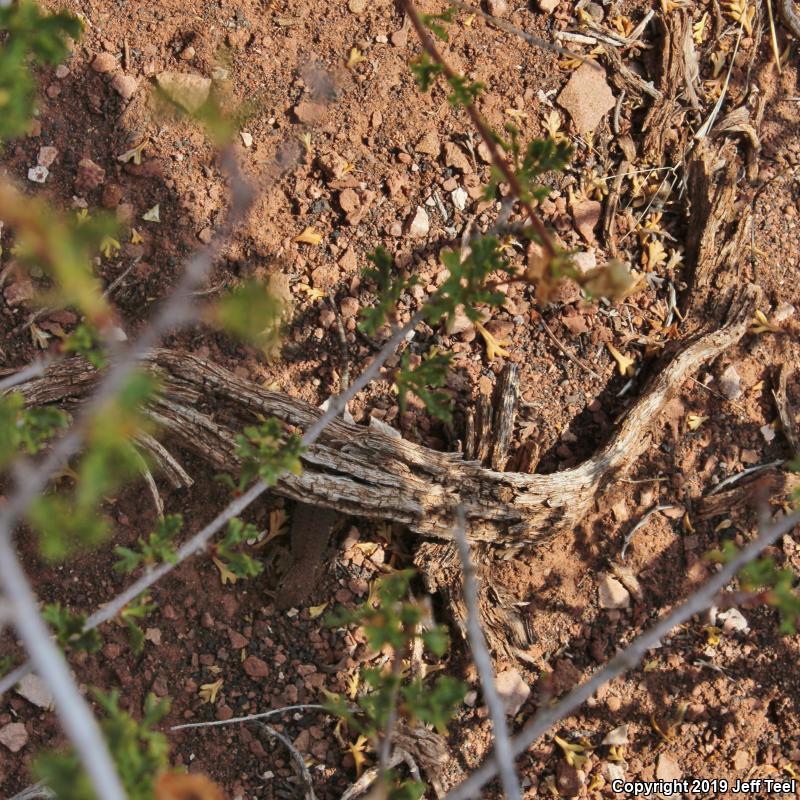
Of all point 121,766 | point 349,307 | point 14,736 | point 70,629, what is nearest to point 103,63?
point 349,307

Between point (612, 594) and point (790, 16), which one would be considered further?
point (790, 16)

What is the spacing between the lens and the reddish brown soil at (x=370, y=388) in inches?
121

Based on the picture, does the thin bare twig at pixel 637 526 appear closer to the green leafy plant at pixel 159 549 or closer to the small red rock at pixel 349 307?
the small red rock at pixel 349 307

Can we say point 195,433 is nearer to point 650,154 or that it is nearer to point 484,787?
point 484,787

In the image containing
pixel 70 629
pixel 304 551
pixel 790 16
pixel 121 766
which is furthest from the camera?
pixel 790 16

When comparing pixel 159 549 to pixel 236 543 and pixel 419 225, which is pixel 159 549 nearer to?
pixel 236 543

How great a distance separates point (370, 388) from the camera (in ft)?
10.8

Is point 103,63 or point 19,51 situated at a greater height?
point 103,63

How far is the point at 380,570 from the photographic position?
322cm

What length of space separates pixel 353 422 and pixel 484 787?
144 cm

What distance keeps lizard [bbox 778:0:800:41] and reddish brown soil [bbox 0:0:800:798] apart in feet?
3.32

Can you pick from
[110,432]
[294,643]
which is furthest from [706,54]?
[110,432]

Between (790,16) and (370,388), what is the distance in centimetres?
261

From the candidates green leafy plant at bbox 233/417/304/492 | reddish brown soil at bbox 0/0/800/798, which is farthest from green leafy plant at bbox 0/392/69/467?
reddish brown soil at bbox 0/0/800/798
